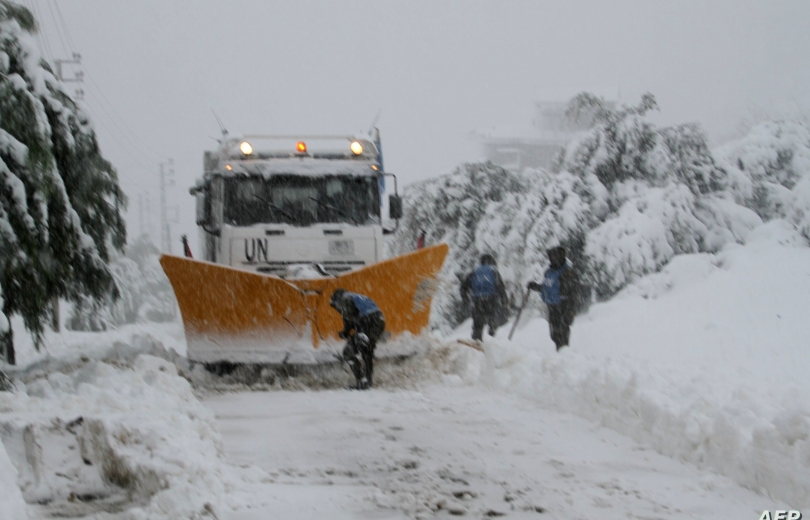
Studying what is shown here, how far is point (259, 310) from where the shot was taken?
9.35 m

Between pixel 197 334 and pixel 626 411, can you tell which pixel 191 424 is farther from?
pixel 197 334

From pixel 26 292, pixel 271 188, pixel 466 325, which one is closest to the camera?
pixel 26 292

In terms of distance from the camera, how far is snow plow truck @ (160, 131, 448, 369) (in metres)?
9.34

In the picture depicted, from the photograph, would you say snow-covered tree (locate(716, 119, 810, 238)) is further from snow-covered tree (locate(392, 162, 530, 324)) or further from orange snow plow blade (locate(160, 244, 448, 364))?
orange snow plow blade (locate(160, 244, 448, 364))

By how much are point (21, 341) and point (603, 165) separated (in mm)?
14226

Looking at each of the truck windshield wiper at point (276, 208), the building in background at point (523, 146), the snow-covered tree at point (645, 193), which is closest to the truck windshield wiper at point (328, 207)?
the truck windshield wiper at point (276, 208)

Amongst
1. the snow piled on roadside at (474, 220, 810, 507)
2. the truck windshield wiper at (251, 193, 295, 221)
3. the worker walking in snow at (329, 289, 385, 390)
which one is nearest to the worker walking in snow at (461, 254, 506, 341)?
the snow piled on roadside at (474, 220, 810, 507)

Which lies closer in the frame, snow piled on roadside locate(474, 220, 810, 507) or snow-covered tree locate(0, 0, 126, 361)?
snow piled on roadside locate(474, 220, 810, 507)

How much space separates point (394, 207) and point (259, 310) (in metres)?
2.48

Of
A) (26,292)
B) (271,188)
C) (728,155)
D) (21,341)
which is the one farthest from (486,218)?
(26,292)

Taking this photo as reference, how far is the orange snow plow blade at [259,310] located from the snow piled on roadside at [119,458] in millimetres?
3496

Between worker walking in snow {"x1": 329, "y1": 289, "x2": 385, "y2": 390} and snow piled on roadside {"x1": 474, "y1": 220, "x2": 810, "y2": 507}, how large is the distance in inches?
49.8

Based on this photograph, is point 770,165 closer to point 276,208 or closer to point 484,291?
point 484,291

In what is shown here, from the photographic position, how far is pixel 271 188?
35.3 ft
